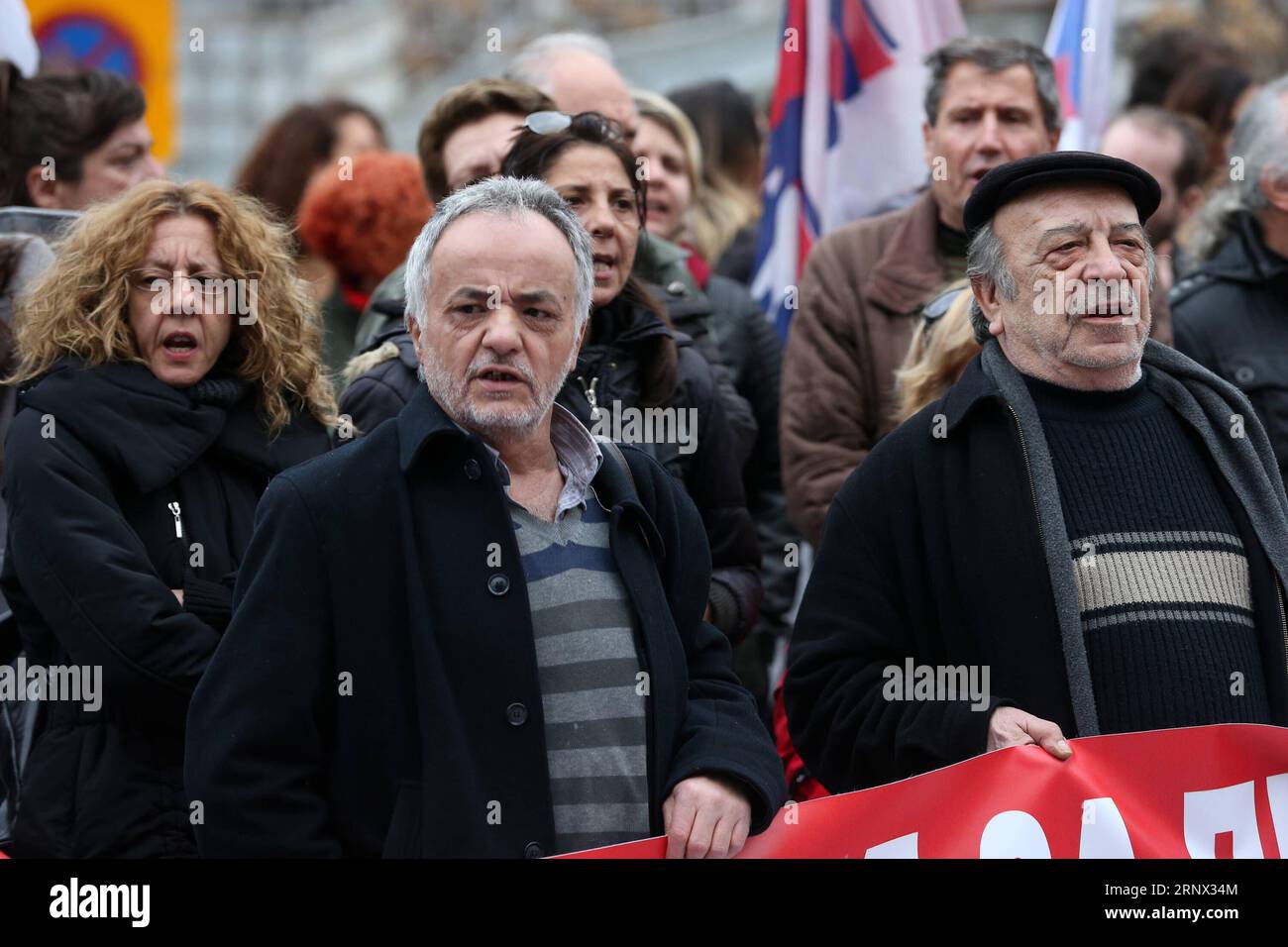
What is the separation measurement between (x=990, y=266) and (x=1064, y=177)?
0.27m

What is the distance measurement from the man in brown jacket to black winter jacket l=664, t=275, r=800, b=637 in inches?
16.7

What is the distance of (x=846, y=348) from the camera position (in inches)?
231

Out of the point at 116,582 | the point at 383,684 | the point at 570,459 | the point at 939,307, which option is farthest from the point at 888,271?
the point at 383,684

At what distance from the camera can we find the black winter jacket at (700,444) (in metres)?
5.17

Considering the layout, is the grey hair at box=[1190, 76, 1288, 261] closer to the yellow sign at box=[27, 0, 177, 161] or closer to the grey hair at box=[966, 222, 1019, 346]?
the grey hair at box=[966, 222, 1019, 346]

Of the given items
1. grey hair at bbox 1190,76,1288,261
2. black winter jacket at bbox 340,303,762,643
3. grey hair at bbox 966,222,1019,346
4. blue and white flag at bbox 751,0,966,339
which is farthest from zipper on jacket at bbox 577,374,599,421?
grey hair at bbox 1190,76,1288,261

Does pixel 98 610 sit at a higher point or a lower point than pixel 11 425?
lower

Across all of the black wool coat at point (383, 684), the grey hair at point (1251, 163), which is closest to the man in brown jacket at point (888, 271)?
the grey hair at point (1251, 163)

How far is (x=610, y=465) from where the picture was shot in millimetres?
4074

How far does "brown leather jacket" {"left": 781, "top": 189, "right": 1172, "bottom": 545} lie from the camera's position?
5695 millimetres

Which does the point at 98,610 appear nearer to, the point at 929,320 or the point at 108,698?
the point at 108,698
